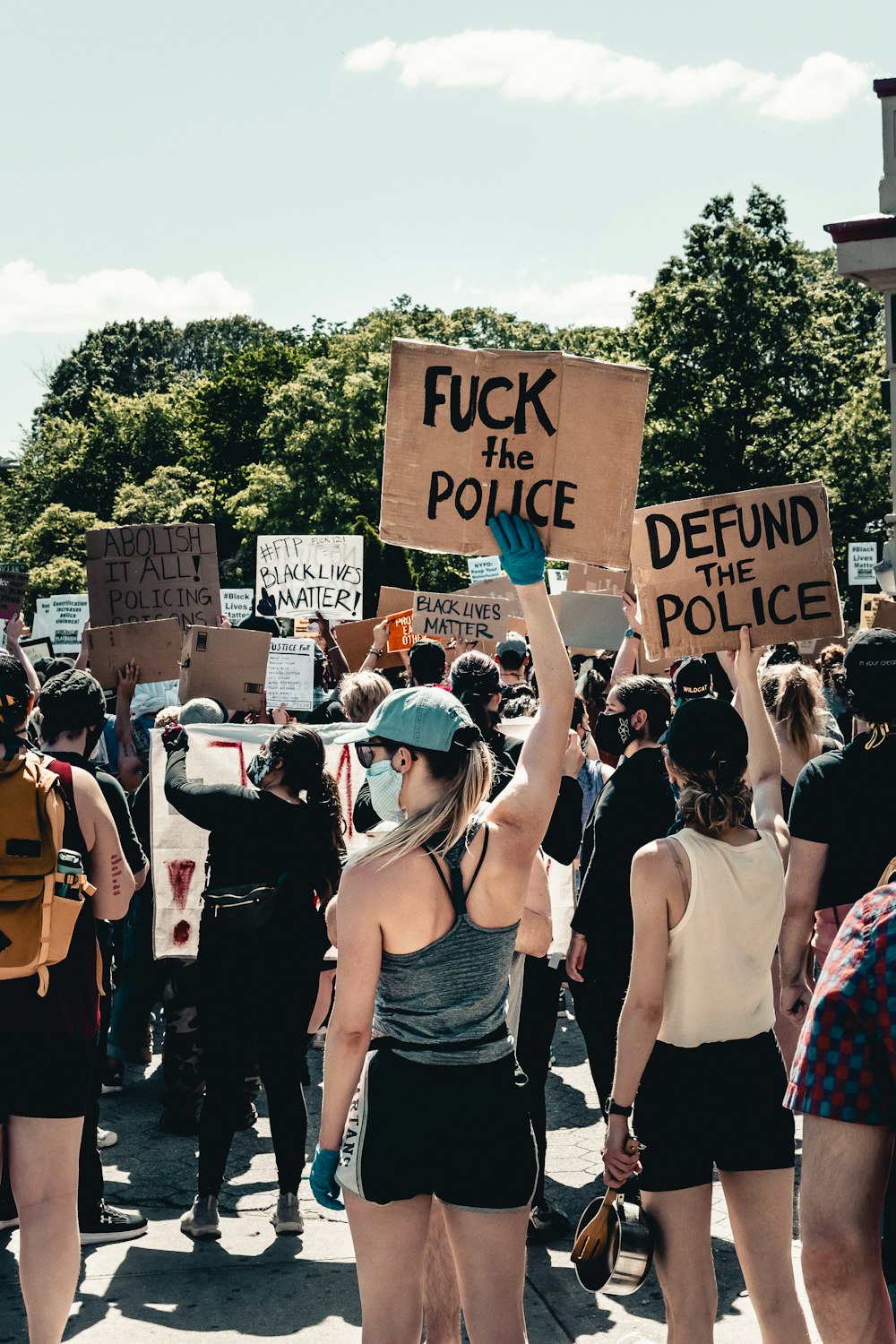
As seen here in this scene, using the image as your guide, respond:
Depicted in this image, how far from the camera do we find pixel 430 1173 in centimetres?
296

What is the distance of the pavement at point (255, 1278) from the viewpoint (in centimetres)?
434

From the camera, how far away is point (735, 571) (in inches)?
199

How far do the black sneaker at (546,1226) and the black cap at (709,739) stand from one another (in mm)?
2252

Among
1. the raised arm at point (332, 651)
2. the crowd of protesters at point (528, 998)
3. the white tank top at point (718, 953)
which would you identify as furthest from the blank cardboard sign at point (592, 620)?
the white tank top at point (718, 953)

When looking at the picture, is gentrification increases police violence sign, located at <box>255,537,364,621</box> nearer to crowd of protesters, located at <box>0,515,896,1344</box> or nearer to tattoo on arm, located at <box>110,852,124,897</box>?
crowd of protesters, located at <box>0,515,896,1344</box>

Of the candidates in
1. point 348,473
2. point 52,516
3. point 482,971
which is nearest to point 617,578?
point 482,971

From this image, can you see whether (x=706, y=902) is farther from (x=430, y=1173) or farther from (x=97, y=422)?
(x=97, y=422)

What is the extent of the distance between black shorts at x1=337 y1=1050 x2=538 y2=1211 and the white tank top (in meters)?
0.61

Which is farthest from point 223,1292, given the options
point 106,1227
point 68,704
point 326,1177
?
point 68,704

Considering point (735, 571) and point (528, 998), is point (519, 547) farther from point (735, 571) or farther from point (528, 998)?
point (528, 998)

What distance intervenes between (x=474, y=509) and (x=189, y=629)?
442 cm

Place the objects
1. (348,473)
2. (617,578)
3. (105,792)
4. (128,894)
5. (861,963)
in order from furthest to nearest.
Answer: (348,473) → (617,578) → (105,792) → (128,894) → (861,963)

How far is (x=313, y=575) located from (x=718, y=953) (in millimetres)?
7873

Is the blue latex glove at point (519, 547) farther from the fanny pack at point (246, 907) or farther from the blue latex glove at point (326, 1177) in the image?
the fanny pack at point (246, 907)
